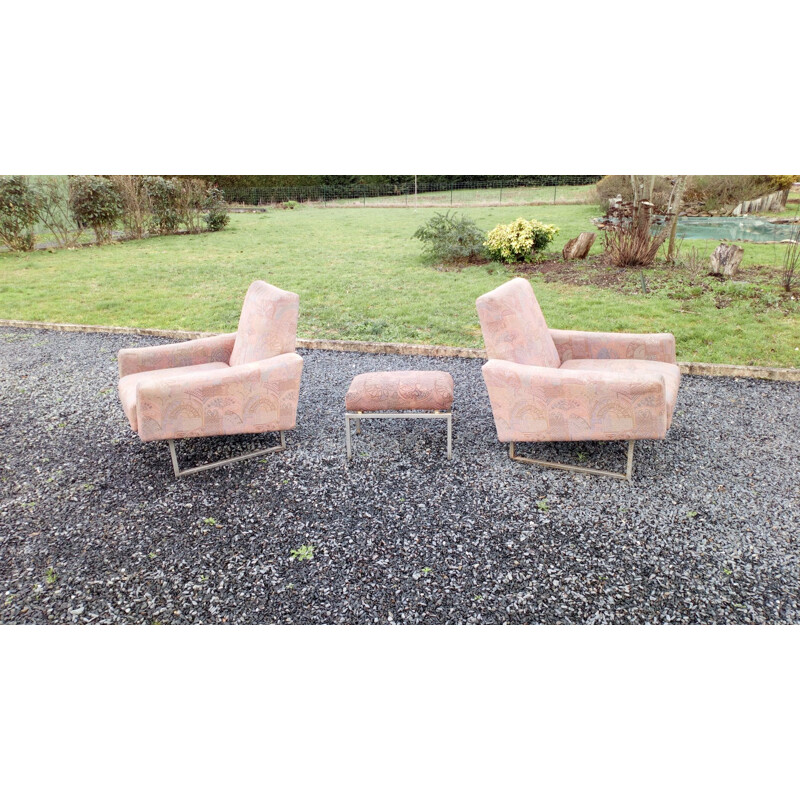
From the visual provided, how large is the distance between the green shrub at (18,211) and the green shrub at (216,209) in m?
2.33

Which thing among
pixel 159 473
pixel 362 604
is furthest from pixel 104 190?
pixel 362 604

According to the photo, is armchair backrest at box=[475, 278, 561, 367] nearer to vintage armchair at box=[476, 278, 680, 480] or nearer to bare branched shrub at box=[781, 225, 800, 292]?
vintage armchair at box=[476, 278, 680, 480]

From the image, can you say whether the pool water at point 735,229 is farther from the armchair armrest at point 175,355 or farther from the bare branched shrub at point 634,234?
the armchair armrest at point 175,355

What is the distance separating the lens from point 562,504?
2.52 meters

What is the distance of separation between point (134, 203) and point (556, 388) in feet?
26.3

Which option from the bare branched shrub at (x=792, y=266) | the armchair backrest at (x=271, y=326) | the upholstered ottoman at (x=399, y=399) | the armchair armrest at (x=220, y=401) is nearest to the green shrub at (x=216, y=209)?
the armchair backrest at (x=271, y=326)

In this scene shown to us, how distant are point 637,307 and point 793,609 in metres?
4.05

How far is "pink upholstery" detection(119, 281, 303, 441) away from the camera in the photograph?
270cm

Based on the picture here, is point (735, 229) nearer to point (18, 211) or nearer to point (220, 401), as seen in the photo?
point (220, 401)

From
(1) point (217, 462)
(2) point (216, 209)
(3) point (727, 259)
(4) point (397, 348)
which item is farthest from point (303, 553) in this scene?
(2) point (216, 209)

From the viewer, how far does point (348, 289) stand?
652 cm

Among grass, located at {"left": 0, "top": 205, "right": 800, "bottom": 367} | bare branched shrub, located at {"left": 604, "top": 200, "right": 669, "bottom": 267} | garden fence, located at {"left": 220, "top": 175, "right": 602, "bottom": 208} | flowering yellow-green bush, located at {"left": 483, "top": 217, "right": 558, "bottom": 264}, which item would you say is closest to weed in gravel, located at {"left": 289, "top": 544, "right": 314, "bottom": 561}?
grass, located at {"left": 0, "top": 205, "right": 800, "bottom": 367}

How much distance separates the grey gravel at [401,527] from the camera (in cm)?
195
